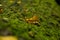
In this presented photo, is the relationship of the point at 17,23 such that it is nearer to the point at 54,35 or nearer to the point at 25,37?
the point at 25,37

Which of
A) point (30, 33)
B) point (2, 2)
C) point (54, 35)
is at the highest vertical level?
point (2, 2)

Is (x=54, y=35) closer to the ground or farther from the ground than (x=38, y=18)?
closer to the ground

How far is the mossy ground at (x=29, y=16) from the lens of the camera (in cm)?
182

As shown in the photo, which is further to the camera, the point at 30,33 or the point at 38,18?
the point at 38,18

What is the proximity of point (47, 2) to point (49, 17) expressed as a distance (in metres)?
0.44

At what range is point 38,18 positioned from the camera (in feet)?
7.21

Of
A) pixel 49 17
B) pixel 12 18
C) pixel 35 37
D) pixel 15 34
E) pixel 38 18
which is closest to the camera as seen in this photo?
pixel 15 34

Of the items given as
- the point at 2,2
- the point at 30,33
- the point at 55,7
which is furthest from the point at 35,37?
the point at 55,7

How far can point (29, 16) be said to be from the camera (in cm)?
219

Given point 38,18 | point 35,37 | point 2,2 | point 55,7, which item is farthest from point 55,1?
point 35,37

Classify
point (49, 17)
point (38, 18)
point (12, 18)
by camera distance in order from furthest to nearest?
1. point (49, 17)
2. point (38, 18)
3. point (12, 18)

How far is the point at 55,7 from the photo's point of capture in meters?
2.72

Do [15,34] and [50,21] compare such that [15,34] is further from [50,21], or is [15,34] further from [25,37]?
[50,21]

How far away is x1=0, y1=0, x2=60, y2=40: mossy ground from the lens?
71.6 inches
